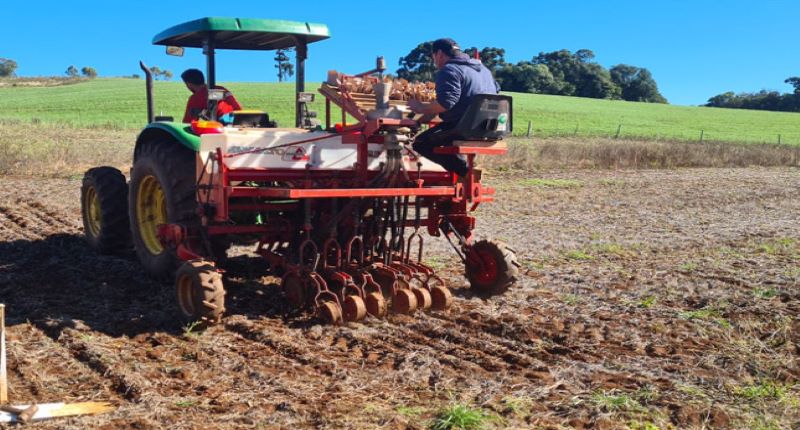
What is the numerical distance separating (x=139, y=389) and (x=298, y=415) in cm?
A: 82

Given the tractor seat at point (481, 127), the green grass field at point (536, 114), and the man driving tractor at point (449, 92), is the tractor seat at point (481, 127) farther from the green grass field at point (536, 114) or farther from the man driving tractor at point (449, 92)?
the green grass field at point (536, 114)

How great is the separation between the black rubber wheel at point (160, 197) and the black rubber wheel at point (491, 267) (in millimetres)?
2071

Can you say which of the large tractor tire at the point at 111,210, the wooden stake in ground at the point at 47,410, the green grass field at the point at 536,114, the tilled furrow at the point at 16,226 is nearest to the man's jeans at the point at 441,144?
the wooden stake in ground at the point at 47,410

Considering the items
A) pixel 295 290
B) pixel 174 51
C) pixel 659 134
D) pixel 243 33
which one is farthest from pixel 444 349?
pixel 659 134

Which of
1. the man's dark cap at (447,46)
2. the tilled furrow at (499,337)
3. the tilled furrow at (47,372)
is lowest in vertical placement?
the tilled furrow at (499,337)

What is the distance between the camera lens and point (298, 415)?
10.8 feet

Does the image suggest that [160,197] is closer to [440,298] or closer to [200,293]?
[200,293]

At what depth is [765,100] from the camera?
70.2 meters

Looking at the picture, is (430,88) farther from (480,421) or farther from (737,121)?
(737,121)

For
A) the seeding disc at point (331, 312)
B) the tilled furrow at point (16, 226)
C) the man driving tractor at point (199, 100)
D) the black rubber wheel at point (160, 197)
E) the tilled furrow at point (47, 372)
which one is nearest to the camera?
the tilled furrow at point (47, 372)

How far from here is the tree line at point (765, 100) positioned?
67312 mm

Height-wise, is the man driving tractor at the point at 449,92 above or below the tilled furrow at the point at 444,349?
above

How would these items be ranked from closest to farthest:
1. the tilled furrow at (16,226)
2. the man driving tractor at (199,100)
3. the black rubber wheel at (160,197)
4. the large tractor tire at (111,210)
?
the black rubber wheel at (160,197)
the man driving tractor at (199,100)
the large tractor tire at (111,210)
the tilled furrow at (16,226)

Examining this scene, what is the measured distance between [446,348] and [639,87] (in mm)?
74026
